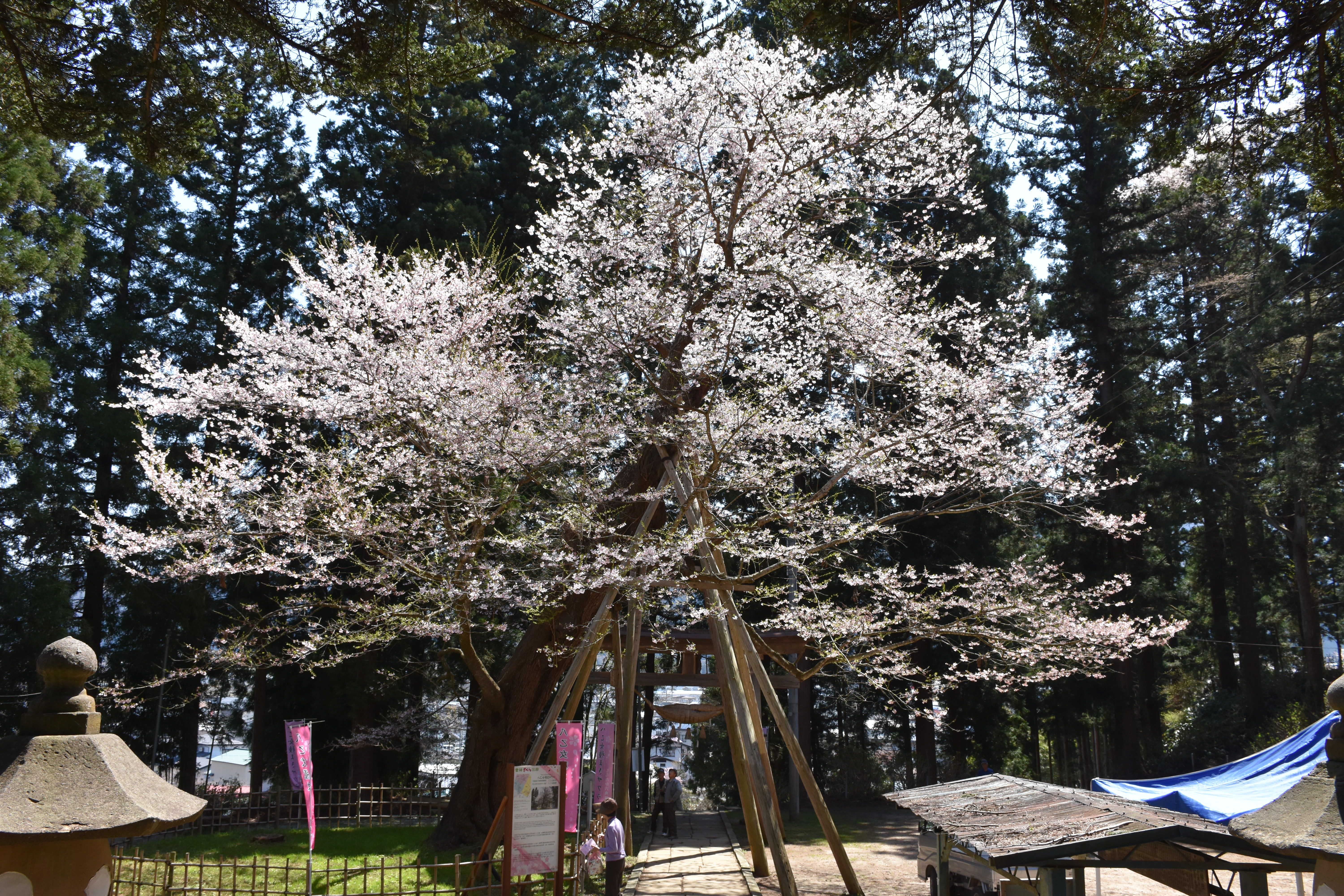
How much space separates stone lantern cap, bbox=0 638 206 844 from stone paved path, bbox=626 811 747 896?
751 centimetres

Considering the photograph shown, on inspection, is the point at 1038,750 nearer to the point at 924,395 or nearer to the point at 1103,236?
the point at 1103,236

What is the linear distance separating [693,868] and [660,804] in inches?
173

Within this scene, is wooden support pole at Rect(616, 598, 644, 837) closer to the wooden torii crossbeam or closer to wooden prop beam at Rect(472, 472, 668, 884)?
the wooden torii crossbeam

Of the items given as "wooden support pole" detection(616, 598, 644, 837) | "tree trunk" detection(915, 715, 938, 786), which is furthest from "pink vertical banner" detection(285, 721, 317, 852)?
"tree trunk" detection(915, 715, 938, 786)

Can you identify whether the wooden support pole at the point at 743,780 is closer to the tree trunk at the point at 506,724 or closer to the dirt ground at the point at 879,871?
the dirt ground at the point at 879,871

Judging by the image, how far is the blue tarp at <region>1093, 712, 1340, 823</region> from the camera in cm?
703

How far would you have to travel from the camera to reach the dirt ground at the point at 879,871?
1015 centimetres

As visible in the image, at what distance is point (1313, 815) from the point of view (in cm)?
298

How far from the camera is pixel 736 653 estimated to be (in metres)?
10.4

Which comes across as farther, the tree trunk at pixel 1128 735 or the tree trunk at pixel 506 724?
the tree trunk at pixel 1128 735

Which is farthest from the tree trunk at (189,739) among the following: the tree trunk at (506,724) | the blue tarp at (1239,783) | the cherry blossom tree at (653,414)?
the blue tarp at (1239,783)

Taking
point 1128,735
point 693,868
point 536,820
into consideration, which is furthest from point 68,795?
point 1128,735

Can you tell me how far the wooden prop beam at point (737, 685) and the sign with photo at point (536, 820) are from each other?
2.56 m

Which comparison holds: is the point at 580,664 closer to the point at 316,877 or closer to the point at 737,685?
the point at 737,685
